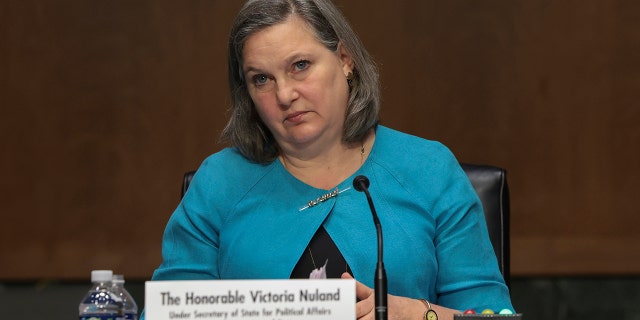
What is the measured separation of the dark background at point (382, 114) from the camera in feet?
12.7

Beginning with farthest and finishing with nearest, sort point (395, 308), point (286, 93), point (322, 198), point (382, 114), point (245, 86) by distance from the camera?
point (382, 114) → point (245, 86) → point (322, 198) → point (286, 93) → point (395, 308)

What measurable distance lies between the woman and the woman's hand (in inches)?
2.6

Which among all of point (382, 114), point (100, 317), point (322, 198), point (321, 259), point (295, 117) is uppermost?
point (382, 114)

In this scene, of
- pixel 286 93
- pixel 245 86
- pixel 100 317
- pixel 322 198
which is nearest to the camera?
pixel 100 317

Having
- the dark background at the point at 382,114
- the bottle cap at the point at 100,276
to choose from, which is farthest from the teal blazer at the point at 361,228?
the dark background at the point at 382,114

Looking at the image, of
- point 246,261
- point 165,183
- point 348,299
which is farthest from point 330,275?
point 165,183

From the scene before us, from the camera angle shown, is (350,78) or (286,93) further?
(350,78)

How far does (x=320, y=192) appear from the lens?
7.82 ft

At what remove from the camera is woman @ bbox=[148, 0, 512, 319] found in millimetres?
2270

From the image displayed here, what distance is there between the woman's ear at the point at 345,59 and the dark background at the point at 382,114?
143cm

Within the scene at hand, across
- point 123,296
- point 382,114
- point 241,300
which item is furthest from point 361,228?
point 382,114

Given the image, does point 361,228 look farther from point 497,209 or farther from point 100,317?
point 100,317

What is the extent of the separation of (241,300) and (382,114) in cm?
231

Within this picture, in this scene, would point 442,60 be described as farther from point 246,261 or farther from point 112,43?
point 246,261
